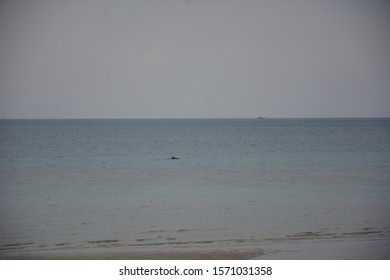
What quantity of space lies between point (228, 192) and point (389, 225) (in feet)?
23.2

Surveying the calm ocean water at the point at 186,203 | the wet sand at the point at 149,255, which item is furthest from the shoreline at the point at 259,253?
the calm ocean water at the point at 186,203

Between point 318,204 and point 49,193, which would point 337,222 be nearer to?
point 318,204

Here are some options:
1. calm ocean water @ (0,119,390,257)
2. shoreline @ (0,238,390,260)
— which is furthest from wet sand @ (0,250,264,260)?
calm ocean water @ (0,119,390,257)

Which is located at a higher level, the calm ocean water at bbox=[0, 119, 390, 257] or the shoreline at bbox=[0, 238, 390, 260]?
the calm ocean water at bbox=[0, 119, 390, 257]

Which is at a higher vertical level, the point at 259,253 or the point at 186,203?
the point at 186,203

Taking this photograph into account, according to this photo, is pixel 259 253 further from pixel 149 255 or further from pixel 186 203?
pixel 186 203

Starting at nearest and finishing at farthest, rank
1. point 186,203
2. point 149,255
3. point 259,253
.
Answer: point 149,255 < point 259,253 < point 186,203

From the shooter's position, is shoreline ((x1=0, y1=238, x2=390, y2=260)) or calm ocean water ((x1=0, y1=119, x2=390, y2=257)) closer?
shoreline ((x1=0, y1=238, x2=390, y2=260))

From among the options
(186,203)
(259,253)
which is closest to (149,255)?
(259,253)

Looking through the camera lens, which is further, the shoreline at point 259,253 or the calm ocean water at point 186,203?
the calm ocean water at point 186,203

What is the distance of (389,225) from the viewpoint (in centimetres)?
1355

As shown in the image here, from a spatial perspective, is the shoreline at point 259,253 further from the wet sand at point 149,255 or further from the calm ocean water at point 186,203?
the calm ocean water at point 186,203

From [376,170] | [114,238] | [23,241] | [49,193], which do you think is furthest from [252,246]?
[376,170]

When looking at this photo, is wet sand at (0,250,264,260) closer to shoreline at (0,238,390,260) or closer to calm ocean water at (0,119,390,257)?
shoreline at (0,238,390,260)
